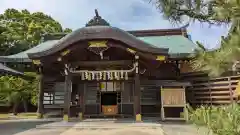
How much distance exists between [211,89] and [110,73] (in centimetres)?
545

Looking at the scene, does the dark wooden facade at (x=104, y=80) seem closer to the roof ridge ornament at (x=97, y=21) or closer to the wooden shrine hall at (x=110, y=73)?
the wooden shrine hall at (x=110, y=73)

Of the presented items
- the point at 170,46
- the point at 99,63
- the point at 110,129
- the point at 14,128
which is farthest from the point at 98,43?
the point at 170,46

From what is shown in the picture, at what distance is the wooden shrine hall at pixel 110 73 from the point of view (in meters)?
10.3

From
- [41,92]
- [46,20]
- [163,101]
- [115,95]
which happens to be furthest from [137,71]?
[46,20]

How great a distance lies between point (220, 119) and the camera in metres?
2.95

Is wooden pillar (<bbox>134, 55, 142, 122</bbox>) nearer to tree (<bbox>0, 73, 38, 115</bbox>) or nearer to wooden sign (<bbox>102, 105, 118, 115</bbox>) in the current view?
wooden sign (<bbox>102, 105, 118, 115</bbox>)

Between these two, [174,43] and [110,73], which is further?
[174,43]

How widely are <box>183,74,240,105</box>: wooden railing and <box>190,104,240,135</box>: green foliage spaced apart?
830cm

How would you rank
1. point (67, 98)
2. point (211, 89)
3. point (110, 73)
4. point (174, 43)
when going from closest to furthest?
point (67, 98)
point (110, 73)
point (211, 89)
point (174, 43)

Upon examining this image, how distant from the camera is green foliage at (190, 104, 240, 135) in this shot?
284 cm

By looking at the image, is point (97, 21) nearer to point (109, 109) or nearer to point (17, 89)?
point (109, 109)

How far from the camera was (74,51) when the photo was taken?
10.8 metres

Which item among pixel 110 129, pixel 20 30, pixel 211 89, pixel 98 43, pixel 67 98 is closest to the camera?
pixel 110 129

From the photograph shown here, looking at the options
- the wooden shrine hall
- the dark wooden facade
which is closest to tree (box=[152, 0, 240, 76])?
the wooden shrine hall
